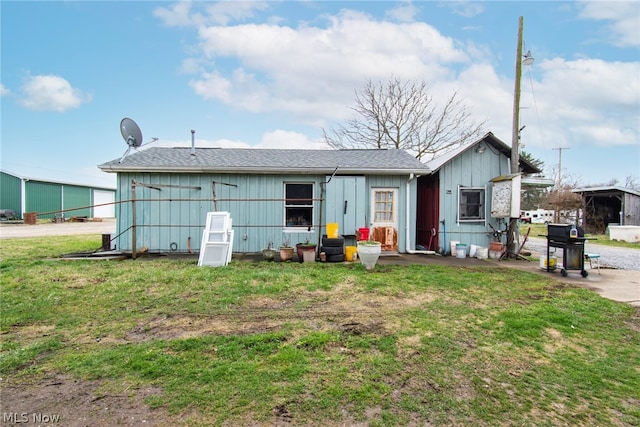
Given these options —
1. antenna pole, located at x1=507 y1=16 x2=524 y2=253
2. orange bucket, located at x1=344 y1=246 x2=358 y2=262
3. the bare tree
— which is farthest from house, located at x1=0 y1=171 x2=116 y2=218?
antenna pole, located at x1=507 y1=16 x2=524 y2=253

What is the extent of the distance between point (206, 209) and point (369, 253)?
5.12m

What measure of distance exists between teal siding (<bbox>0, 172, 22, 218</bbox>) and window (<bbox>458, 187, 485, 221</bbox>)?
103 ft

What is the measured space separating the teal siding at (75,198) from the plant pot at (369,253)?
2951 centimetres

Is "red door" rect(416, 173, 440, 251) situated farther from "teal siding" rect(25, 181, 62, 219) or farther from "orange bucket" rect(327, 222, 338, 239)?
"teal siding" rect(25, 181, 62, 219)

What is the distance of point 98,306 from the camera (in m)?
4.34

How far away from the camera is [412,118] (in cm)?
1989

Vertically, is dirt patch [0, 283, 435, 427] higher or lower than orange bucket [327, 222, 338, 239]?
lower

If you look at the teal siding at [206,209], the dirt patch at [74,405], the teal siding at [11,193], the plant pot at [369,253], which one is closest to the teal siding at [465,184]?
the teal siding at [206,209]

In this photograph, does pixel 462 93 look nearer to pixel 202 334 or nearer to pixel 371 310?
pixel 371 310

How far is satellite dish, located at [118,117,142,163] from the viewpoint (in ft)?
29.5

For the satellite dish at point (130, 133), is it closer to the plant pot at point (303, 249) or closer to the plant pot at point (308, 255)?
the plant pot at point (303, 249)

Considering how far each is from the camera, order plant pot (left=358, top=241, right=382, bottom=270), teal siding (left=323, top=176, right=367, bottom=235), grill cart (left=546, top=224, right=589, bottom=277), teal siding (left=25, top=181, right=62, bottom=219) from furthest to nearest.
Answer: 1. teal siding (left=25, top=181, right=62, bottom=219)
2. teal siding (left=323, top=176, right=367, bottom=235)
3. plant pot (left=358, top=241, right=382, bottom=270)
4. grill cart (left=546, top=224, right=589, bottom=277)

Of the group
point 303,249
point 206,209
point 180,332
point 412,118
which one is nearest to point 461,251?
point 303,249

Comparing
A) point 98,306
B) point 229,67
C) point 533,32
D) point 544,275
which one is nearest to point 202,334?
point 98,306
